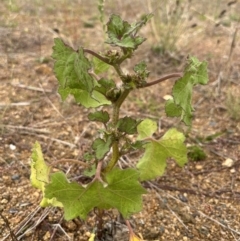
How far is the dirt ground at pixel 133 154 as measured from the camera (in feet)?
5.32

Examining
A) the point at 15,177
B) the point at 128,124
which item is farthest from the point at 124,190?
the point at 15,177

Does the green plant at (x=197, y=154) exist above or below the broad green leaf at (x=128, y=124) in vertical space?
below

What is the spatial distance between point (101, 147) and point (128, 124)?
109 mm

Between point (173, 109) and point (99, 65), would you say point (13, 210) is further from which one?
point (173, 109)

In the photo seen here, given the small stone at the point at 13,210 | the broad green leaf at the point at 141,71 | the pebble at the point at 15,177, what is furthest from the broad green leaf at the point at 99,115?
the pebble at the point at 15,177

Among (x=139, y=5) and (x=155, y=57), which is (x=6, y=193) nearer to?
(x=155, y=57)

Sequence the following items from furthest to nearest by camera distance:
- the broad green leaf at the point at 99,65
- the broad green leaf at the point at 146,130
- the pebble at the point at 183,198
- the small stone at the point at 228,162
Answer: the small stone at the point at 228,162 → the pebble at the point at 183,198 → the broad green leaf at the point at 146,130 → the broad green leaf at the point at 99,65

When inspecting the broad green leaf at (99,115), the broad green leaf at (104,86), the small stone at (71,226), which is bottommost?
the small stone at (71,226)

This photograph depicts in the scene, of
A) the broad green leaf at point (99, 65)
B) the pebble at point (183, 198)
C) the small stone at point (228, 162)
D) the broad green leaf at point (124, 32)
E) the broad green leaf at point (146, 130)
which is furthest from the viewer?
the small stone at point (228, 162)

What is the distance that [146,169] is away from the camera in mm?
1575

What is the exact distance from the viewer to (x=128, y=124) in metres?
1.27

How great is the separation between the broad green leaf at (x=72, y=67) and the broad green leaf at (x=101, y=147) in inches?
8.0

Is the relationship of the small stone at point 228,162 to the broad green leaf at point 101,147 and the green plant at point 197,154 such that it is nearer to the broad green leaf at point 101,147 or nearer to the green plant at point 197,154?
the green plant at point 197,154

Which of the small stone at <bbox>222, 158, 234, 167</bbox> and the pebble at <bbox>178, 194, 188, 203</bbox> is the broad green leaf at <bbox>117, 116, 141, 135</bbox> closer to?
the pebble at <bbox>178, 194, 188, 203</bbox>
